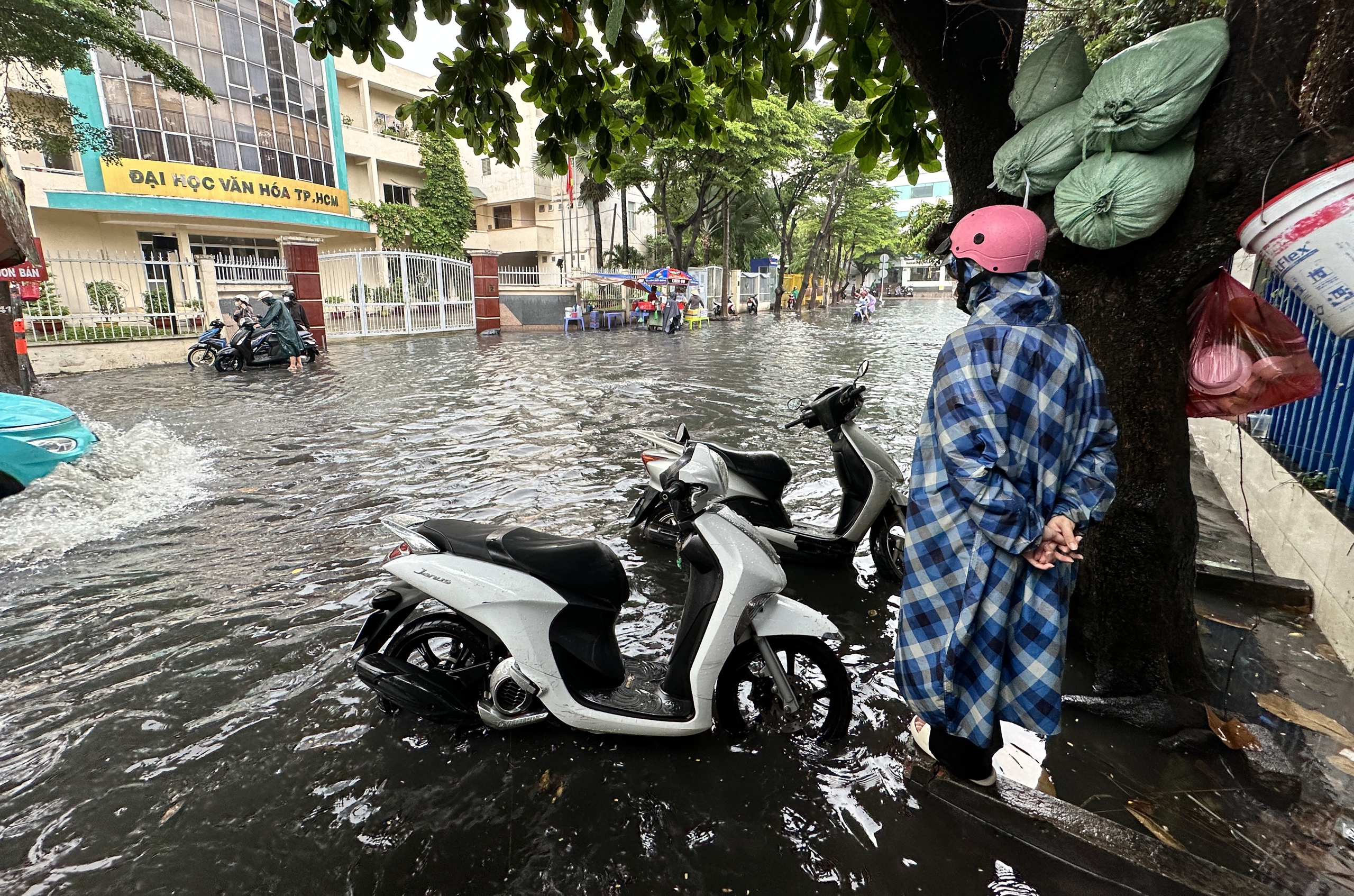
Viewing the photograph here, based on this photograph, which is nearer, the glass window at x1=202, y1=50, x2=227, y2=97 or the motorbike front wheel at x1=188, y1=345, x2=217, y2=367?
the motorbike front wheel at x1=188, y1=345, x2=217, y2=367

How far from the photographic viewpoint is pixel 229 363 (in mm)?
12391

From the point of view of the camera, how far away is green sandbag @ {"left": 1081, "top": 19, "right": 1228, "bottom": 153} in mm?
2100

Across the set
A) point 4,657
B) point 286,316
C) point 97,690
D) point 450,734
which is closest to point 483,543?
point 450,734

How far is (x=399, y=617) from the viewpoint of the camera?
2584 millimetres

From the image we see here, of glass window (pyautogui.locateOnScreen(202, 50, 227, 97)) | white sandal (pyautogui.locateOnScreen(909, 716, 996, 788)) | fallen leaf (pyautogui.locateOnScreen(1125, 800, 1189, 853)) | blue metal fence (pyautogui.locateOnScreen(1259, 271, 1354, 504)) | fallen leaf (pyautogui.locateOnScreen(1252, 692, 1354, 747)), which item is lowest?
fallen leaf (pyautogui.locateOnScreen(1125, 800, 1189, 853))

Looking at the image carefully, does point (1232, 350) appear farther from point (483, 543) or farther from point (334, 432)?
point (334, 432)

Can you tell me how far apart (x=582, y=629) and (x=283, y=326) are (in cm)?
1257

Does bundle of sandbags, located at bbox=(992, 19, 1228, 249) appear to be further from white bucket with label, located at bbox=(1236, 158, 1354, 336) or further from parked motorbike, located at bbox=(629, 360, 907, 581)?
parked motorbike, located at bbox=(629, 360, 907, 581)

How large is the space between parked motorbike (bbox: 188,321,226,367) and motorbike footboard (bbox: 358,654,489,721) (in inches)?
501

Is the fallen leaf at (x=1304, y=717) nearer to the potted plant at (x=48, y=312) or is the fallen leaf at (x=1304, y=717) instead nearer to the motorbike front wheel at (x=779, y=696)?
the motorbike front wheel at (x=779, y=696)

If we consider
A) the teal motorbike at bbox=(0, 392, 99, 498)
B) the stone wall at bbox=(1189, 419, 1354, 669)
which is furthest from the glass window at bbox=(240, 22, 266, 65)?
the stone wall at bbox=(1189, 419, 1354, 669)

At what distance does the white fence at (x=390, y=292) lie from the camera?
734 inches

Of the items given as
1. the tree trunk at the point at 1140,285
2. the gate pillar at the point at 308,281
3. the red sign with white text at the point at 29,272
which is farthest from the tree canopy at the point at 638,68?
the gate pillar at the point at 308,281

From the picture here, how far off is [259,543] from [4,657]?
1436 millimetres
